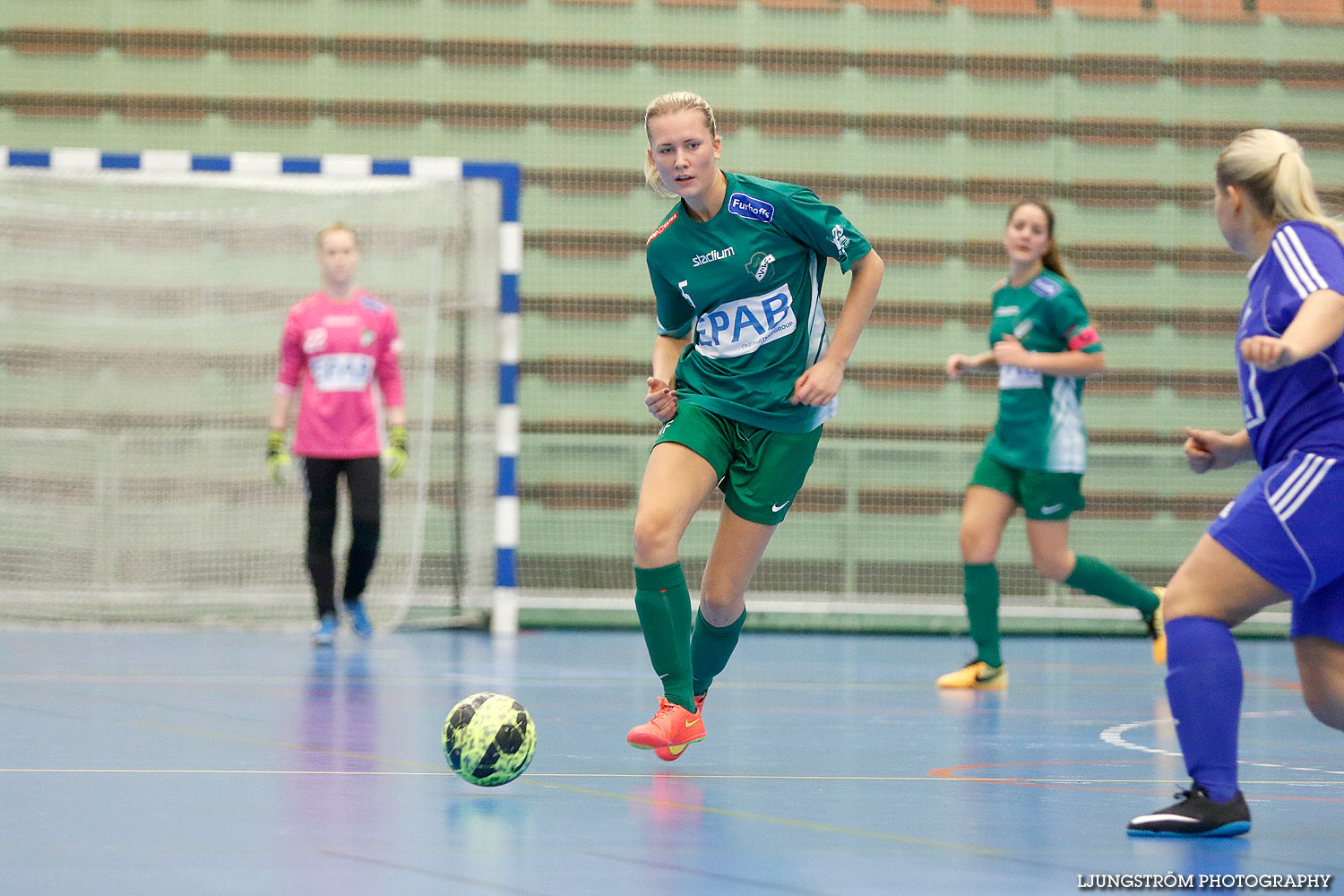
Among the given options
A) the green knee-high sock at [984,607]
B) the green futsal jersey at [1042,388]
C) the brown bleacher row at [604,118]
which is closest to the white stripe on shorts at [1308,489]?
the green futsal jersey at [1042,388]

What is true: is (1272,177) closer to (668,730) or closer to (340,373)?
(668,730)

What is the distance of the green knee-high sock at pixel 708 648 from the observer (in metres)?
4.50

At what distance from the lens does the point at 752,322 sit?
4.26 m

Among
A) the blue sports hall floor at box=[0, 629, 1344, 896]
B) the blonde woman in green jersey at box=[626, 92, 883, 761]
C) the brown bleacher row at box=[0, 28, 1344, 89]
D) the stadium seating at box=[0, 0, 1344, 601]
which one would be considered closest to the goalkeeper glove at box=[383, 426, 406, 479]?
the blue sports hall floor at box=[0, 629, 1344, 896]

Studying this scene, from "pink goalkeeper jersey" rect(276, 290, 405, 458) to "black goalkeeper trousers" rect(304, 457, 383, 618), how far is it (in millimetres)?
80

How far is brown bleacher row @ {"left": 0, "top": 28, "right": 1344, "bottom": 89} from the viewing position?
9602 millimetres

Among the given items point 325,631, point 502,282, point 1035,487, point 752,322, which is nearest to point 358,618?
point 325,631

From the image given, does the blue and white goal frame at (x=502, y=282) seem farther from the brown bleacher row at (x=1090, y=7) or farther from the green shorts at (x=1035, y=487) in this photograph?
the green shorts at (x=1035, y=487)

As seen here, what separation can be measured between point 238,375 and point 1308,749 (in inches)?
243

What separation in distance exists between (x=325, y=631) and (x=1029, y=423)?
3.49 meters

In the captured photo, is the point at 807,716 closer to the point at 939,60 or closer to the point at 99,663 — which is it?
the point at 99,663

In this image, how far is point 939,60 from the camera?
9719 millimetres

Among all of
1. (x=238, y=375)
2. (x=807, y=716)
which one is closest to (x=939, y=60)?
(x=238, y=375)

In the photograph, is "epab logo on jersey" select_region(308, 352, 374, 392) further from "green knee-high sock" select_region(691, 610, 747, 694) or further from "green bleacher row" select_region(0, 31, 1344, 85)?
"green knee-high sock" select_region(691, 610, 747, 694)
